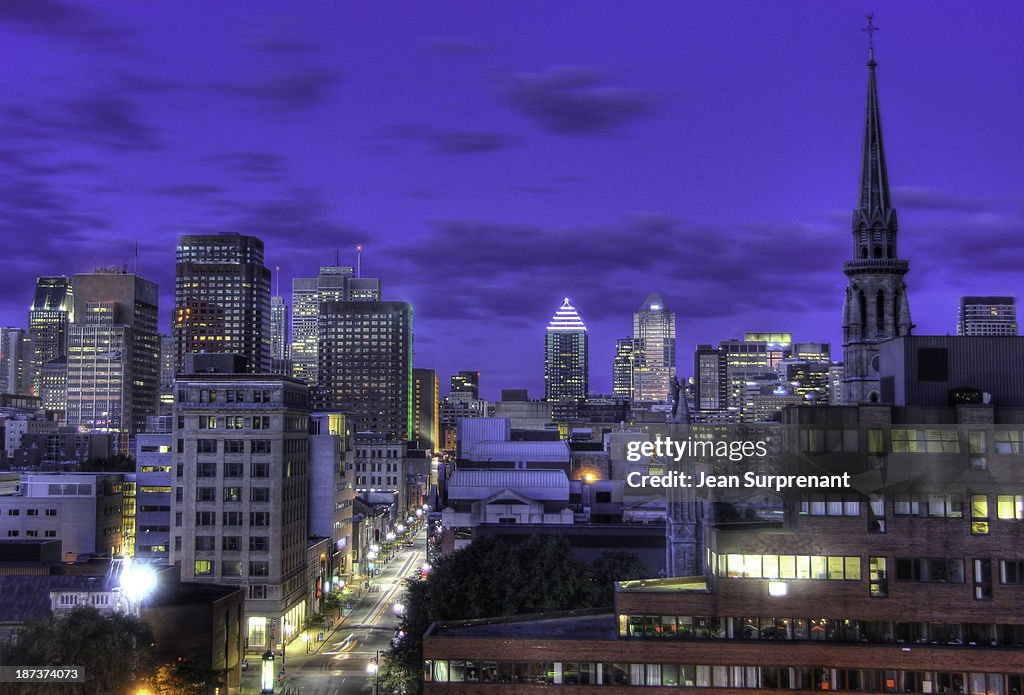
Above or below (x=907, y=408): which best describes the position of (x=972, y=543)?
below

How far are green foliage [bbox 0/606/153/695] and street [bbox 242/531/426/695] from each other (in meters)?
26.2

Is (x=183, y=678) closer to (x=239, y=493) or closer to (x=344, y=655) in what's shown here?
(x=344, y=655)

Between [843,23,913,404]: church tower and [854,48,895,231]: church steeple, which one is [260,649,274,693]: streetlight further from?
[854,48,895,231]: church steeple

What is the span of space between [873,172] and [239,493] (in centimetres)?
9931

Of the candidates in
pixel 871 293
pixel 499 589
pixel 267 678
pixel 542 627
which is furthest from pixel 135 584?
pixel 871 293

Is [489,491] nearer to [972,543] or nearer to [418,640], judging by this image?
[418,640]

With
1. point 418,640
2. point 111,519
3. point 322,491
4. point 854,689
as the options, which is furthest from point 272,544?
point 854,689

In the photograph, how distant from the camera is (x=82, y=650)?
2891 inches

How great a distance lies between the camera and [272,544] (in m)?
130

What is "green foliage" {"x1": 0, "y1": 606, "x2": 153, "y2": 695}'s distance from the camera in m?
71.6

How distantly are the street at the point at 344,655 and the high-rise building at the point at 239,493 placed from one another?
5.03 m

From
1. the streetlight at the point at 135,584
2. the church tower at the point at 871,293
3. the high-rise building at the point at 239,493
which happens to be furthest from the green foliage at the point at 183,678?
the church tower at the point at 871,293

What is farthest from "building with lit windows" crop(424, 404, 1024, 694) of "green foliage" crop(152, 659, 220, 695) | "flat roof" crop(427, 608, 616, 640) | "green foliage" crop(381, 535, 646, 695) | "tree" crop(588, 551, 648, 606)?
"green foliage" crop(152, 659, 220, 695)

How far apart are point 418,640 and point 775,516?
35.6 metres
